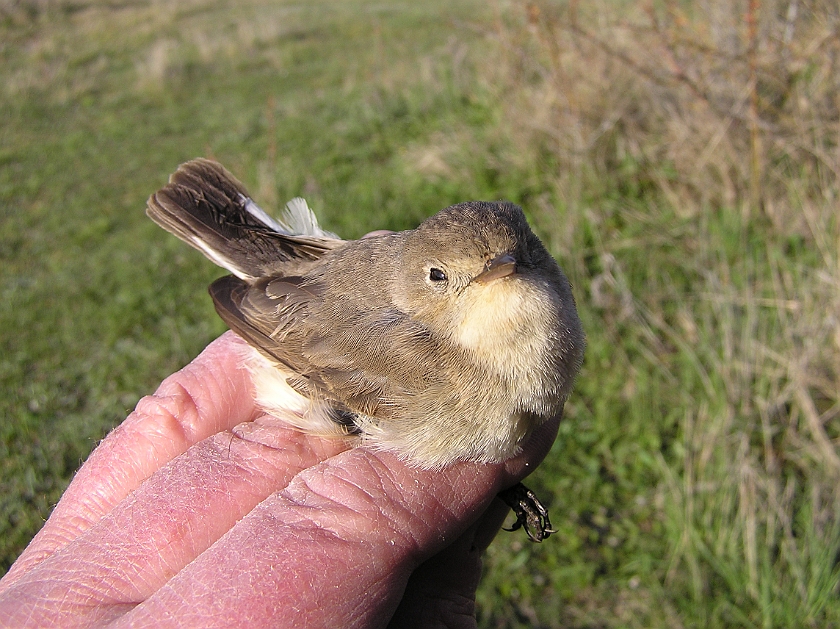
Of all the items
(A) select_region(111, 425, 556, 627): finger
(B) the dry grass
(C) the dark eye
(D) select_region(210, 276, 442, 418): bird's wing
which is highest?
(C) the dark eye

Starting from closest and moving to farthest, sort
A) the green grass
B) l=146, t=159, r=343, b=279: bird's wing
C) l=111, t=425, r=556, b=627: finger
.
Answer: l=111, t=425, r=556, b=627: finger, l=146, t=159, r=343, b=279: bird's wing, the green grass

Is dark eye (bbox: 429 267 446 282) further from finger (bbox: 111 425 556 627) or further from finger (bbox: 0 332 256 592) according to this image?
finger (bbox: 0 332 256 592)

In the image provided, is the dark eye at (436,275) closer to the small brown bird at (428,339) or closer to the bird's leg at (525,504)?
the small brown bird at (428,339)

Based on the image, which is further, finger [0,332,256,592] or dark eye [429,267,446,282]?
dark eye [429,267,446,282]

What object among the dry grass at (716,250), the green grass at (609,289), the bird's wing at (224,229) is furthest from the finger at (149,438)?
the dry grass at (716,250)

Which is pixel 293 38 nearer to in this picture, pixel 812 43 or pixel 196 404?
pixel 812 43

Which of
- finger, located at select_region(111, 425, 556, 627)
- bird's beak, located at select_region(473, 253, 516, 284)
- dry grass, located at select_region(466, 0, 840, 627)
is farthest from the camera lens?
dry grass, located at select_region(466, 0, 840, 627)

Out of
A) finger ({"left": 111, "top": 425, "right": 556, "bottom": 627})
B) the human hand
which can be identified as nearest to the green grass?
the human hand

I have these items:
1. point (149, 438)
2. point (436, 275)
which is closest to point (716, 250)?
point (436, 275)
